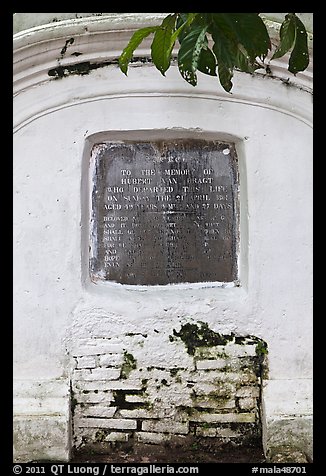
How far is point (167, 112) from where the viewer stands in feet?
11.0

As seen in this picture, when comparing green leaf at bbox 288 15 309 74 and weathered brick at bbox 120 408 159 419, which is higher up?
green leaf at bbox 288 15 309 74

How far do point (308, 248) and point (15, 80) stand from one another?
2009mm

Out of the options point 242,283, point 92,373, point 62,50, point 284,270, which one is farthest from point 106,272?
point 62,50

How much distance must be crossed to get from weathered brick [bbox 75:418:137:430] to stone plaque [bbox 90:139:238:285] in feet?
2.71

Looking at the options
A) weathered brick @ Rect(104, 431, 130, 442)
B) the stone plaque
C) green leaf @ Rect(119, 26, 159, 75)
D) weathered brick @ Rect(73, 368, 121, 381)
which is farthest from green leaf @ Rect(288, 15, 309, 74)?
weathered brick @ Rect(104, 431, 130, 442)

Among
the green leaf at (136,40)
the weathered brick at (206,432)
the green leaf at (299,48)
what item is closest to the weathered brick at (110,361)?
the weathered brick at (206,432)

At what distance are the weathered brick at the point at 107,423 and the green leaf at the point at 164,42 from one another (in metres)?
2.11

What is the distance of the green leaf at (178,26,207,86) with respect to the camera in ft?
6.51

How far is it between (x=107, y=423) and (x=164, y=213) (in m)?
1.30

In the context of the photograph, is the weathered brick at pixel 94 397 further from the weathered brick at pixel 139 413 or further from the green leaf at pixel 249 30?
the green leaf at pixel 249 30

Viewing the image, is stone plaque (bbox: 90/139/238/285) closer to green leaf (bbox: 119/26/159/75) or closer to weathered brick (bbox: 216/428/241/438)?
weathered brick (bbox: 216/428/241/438)

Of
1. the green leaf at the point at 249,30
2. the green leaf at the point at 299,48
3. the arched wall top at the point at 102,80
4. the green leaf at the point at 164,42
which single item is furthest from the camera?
the arched wall top at the point at 102,80

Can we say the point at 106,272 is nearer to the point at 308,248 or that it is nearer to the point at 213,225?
the point at 213,225

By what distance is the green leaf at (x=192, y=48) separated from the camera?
1.98 metres
